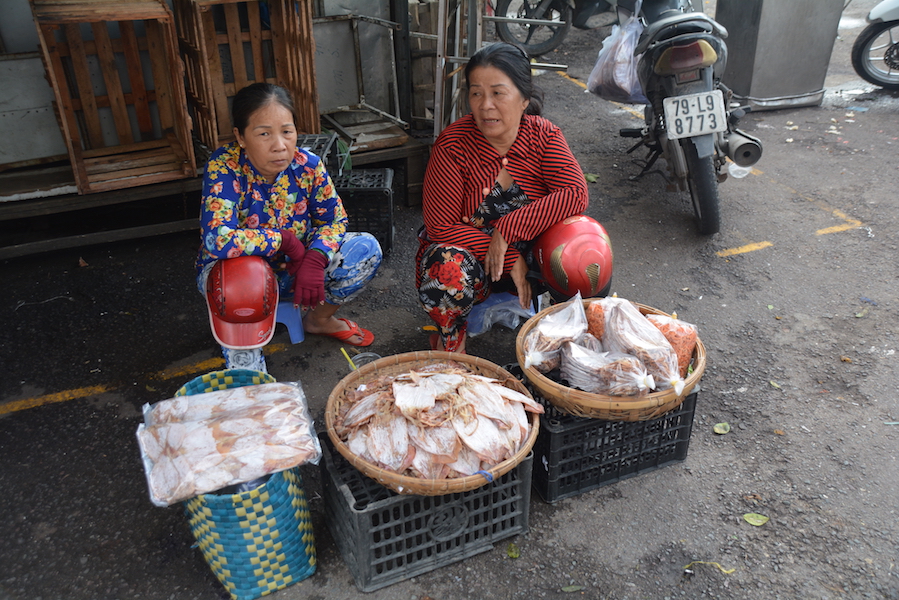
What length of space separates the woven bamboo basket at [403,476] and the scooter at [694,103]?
228 cm

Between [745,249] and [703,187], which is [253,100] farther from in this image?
[745,249]

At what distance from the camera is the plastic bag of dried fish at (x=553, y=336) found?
2336mm

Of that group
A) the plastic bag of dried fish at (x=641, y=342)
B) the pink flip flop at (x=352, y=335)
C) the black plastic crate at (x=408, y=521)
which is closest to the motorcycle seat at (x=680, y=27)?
the plastic bag of dried fish at (x=641, y=342)

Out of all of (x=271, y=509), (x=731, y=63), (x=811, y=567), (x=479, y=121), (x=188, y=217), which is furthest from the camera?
(x=731, y=63)

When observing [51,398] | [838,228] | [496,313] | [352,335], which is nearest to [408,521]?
[352,335]

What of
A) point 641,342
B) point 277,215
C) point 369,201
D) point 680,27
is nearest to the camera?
point 641,342

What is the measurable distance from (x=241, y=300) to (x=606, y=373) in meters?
1.34

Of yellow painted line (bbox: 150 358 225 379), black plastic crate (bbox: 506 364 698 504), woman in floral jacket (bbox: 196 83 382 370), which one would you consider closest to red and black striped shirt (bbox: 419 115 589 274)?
woman in floral jacket (bbox: 196 83 382 370)

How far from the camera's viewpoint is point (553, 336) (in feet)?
7.73

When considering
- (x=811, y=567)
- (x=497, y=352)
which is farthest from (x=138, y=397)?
(x=811, y=567)

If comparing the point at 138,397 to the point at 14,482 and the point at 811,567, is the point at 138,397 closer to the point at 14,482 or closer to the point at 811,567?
the point at 14,482

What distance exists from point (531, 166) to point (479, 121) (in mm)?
307

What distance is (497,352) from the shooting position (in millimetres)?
3279

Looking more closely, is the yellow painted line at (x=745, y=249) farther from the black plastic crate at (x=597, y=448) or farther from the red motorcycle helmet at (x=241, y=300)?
the red motorcycle helmet at (x=241, y=300)
